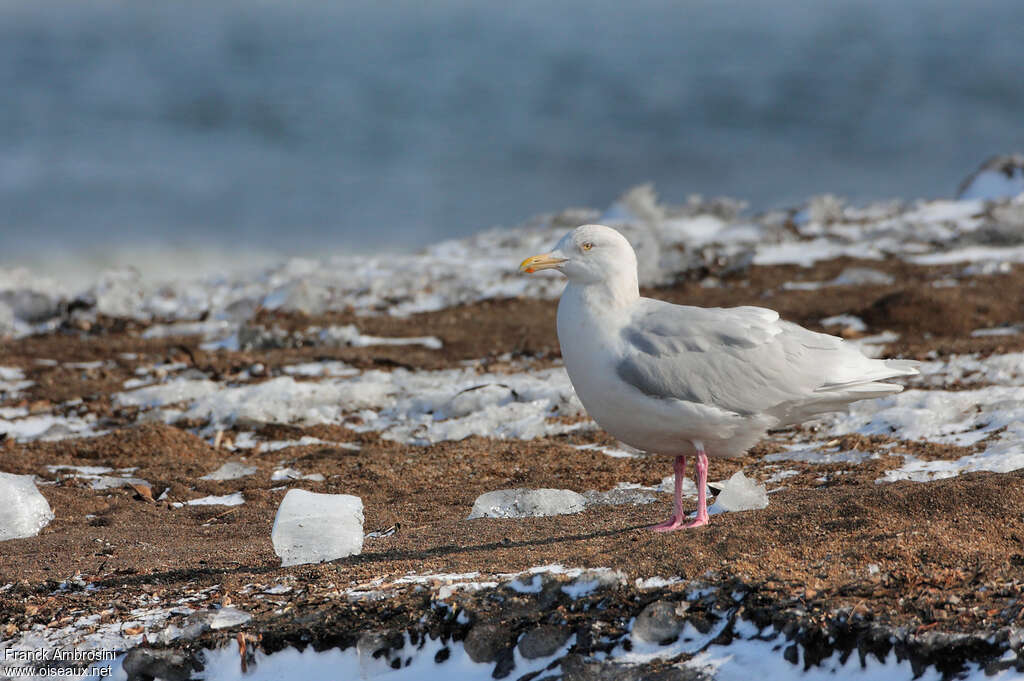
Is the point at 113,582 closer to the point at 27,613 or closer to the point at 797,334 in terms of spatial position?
the point at 27,613

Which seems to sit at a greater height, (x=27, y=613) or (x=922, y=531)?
(x=922, y=531)

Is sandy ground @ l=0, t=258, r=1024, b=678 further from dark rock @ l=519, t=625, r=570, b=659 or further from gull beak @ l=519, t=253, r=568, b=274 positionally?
gull beak @ l=519, t=253, r=568, b=274

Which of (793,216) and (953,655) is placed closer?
(953,655)

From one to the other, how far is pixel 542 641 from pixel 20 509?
3962 mm

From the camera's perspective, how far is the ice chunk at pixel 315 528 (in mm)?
5184

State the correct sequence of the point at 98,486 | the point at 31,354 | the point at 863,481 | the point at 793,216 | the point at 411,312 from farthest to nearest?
the point at 793,216 → the point at 411,312 → the point at 31,354 → the point at 98,486 → the point at 863,481

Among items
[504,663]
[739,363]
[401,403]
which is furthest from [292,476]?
[504,663]

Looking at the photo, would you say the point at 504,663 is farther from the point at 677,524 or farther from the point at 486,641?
the point at 677,524

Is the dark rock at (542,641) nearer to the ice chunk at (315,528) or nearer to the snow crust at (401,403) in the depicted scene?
the ice chunk at (315,528)

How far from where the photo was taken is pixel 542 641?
3.95 meters

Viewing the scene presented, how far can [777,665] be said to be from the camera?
3.65m

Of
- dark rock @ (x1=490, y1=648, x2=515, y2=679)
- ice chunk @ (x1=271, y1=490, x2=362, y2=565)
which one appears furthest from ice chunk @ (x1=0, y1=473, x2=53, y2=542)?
dark rock @ (x1=490, y1=648, x2=515, y2=679)

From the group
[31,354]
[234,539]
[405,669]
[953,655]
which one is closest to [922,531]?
[953,655]

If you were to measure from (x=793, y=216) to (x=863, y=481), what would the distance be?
2169 centimetres
